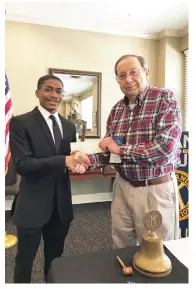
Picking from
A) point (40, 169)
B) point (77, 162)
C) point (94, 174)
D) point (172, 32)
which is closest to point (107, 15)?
point (172, 32)

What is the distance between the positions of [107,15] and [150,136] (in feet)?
8.78

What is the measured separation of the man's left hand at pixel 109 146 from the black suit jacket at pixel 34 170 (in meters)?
0.24

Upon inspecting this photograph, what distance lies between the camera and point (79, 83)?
360 cm

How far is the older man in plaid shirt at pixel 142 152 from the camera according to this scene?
47.3 inches

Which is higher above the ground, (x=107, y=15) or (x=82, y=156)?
(x=107, y=15)

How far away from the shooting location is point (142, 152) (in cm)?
119

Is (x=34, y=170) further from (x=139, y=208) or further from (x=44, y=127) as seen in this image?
(x=139, y=208)

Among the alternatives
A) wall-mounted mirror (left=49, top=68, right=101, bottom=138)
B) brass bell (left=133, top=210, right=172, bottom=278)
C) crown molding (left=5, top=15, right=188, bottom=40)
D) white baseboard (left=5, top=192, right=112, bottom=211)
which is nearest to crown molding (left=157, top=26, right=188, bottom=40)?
crown molding (left=5, top=15, right=188, bottom=40)

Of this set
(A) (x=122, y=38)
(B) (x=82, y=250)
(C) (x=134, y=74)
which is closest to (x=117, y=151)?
(C) (x=134, y=74)

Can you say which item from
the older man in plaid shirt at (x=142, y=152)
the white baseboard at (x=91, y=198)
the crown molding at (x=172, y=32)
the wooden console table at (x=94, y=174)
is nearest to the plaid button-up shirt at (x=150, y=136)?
the older man in plaid shirt at (x=142, y=152)

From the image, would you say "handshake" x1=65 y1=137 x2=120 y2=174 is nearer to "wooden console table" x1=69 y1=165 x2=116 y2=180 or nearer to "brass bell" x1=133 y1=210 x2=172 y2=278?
"brass bell" x1=133 y1=210 x2=172 y2=278

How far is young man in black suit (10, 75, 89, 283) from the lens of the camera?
1283 millimetres
